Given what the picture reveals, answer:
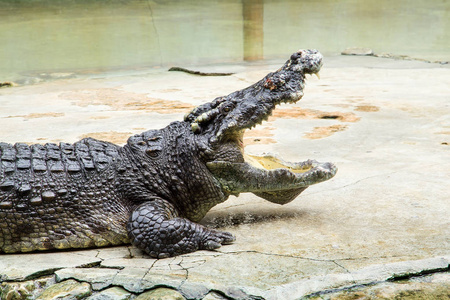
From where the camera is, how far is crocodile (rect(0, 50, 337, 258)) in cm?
312

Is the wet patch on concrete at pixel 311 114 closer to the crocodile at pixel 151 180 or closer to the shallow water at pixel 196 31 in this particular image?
the crocodile at pixel 151 180

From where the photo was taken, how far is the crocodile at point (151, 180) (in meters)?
3.12

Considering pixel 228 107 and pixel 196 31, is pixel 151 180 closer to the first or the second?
pixel 228 107

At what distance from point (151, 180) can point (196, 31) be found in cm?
1401

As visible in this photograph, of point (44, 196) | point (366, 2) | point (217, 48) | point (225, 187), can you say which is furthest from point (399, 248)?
point (366, 2)

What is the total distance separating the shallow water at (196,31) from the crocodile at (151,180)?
31.2 ft

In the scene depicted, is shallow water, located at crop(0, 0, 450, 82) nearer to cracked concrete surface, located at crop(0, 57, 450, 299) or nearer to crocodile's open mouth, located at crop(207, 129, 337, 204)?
cracked concrete surface, located at crop(0, 57, 450, 299)

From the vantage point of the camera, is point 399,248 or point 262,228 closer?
point 399,248

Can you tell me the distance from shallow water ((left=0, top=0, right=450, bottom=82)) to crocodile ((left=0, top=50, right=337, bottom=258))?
31.2 feet

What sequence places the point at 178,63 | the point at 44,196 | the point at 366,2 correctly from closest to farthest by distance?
the point at 44,196 < the point at 178,63 < the point at 366,2

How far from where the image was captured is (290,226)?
342 centimetres

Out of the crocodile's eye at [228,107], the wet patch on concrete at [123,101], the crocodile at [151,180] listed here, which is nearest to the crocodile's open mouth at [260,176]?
the crocodile at [151,180]

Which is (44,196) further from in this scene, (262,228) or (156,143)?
(262,228)

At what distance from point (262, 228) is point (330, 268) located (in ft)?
2.43
